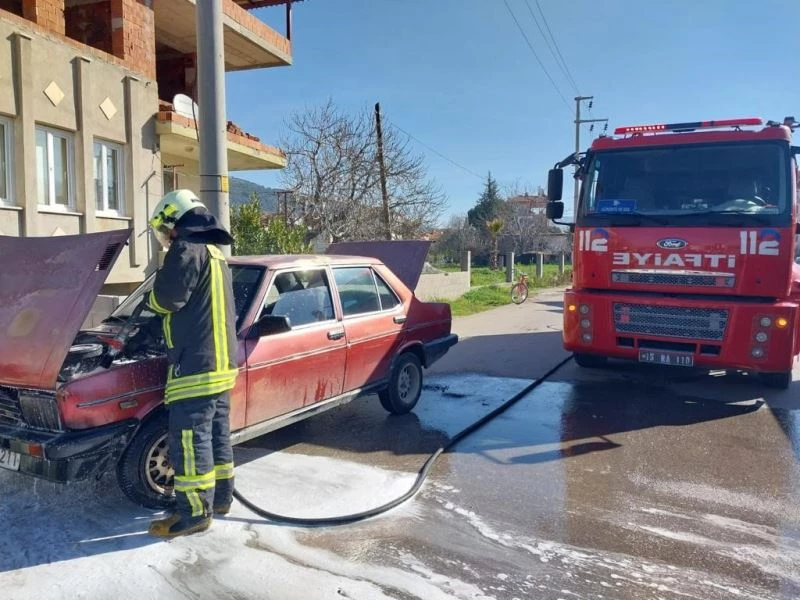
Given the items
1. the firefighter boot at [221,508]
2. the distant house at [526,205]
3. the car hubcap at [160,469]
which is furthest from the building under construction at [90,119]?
the distant house at [526,205]

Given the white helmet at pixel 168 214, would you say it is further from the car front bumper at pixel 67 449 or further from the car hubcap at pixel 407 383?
the car hubcap at pixel 407 383

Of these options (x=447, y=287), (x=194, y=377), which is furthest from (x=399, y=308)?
(x=447, y=287)

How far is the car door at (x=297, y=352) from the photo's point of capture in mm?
4457

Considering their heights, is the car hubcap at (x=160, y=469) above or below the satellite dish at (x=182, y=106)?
below

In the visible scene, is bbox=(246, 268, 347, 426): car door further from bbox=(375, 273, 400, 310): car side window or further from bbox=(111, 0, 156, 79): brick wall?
bbox=(111, 0, 156, 79): brick wall

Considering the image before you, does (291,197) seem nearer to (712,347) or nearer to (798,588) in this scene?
(712,347)

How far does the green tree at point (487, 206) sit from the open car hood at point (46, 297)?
175 ft

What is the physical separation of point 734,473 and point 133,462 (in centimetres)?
433

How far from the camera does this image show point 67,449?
3414 millimetres

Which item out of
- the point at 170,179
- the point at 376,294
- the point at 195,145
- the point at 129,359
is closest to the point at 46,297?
the point at 129,359

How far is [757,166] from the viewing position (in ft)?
22.1

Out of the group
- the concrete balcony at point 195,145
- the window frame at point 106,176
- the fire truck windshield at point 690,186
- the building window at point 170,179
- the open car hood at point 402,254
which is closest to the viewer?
the fire truck windshield at point 690,186

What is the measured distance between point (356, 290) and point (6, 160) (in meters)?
6.96

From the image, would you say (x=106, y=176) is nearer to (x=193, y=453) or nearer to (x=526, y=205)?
(x=193, y=453)
